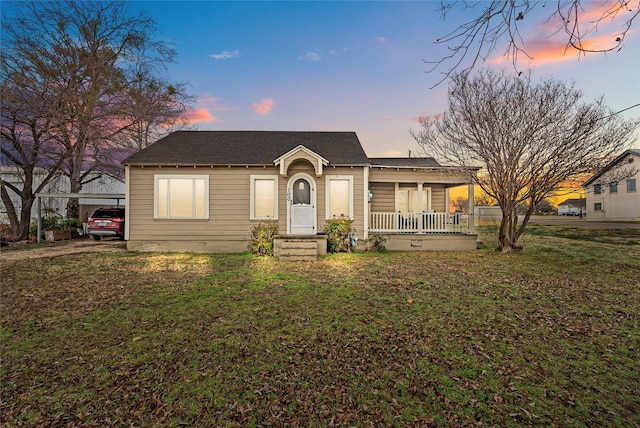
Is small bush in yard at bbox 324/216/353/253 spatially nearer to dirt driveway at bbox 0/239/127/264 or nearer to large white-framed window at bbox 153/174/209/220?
large white-framed window at bbox 153/174/209/220

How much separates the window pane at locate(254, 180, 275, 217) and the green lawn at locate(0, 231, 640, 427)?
4652 mm

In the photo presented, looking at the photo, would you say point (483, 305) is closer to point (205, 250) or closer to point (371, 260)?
point (371, 260)

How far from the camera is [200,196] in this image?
39.4ft

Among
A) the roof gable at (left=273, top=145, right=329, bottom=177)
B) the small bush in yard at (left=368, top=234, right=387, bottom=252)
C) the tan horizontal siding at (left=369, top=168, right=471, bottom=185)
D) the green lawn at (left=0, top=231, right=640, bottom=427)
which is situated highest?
the roof gable at (left=273, top=145, right=329, bottom=177)

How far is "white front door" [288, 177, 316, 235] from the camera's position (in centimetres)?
1200

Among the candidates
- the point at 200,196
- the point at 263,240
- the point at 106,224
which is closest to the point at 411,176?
the point at 263,240

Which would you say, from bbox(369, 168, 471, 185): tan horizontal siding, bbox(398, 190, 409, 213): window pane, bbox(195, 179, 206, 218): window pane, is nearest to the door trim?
bbox(369, 168, 471, 185): tan horizontal siding

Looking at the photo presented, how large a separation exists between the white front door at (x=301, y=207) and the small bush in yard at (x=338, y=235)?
0.78 m

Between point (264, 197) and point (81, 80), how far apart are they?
1188 centimetres

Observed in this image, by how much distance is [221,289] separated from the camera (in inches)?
263

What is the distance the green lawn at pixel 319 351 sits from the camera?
2.73 meters

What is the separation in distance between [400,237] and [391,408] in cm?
1025

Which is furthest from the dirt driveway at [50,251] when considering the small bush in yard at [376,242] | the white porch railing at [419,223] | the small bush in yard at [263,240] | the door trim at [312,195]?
the white porch railing at [419,223]

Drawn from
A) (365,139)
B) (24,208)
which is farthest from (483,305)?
(24,208)
